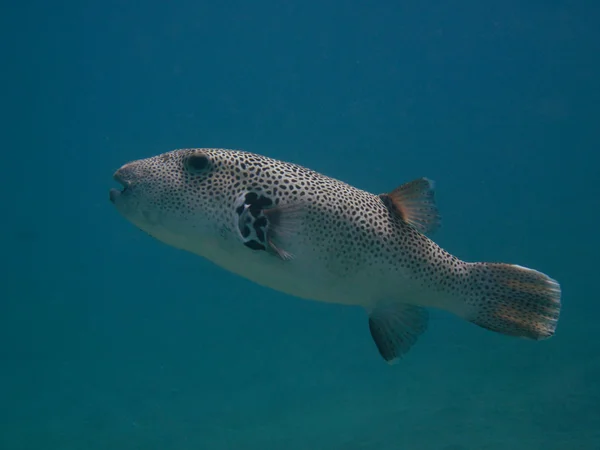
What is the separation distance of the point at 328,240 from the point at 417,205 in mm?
760

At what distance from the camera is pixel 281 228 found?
3.03m

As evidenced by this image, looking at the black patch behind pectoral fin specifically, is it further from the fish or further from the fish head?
the fish head

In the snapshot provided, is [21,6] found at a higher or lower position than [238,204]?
higher

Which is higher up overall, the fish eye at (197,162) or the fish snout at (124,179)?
the fish eye at (197,162)

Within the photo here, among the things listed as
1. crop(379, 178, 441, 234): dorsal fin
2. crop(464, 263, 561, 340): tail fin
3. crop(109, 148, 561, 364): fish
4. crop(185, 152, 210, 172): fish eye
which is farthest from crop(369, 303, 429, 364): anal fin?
crop(185, 152, 210, 172): fish eye

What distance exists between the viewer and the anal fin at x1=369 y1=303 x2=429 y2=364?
3.51m

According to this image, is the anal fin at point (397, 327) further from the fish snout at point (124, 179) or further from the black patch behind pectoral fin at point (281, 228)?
the fish snout at point (124, 179)

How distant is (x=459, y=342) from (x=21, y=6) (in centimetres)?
2610

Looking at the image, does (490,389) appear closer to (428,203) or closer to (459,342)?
(459,342)

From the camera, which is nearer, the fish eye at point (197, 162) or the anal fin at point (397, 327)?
the fish eye at point (197, 162)

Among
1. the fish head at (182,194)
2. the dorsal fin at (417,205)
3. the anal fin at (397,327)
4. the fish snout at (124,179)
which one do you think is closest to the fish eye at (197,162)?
the fish head at (182,194)

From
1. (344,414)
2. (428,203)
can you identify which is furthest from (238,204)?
(344,414)

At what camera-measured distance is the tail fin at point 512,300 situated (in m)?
3.37

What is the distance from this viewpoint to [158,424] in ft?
51.8
